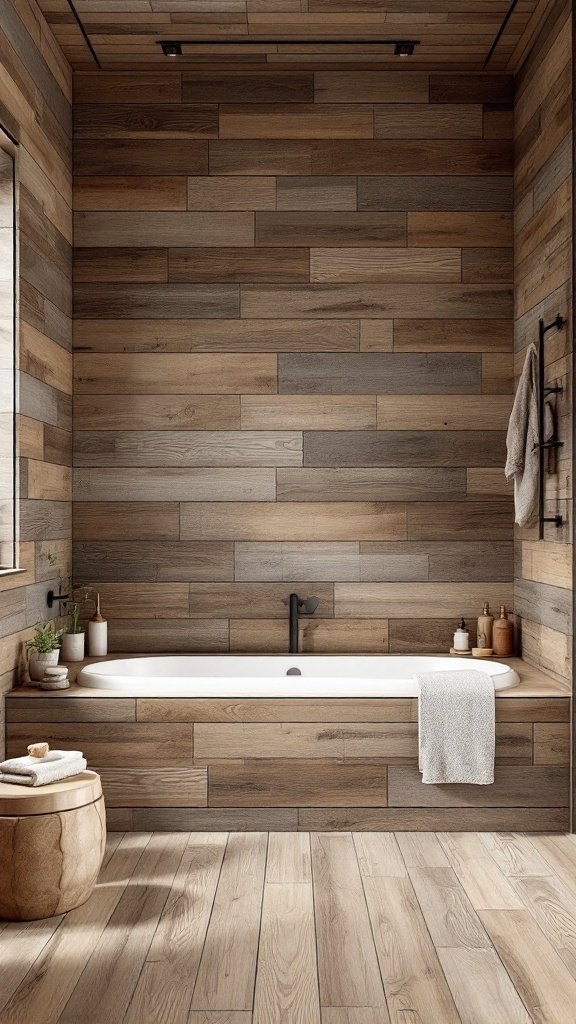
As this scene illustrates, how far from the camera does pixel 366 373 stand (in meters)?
4.17

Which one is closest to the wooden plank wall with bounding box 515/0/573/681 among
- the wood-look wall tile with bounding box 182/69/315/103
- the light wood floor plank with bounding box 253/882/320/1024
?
the wood-look wall tile with bounding box 182/69/315/103

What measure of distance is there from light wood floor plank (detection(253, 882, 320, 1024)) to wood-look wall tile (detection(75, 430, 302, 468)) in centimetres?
193

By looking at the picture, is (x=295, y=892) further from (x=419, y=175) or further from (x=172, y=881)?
(x=419, y=175)

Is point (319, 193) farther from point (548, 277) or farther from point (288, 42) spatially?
point (548, 277)

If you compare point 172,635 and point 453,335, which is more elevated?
point 453,335

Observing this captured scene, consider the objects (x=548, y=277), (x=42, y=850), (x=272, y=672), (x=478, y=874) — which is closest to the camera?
(x=42, y=850)

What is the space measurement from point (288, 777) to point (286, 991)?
119 cm

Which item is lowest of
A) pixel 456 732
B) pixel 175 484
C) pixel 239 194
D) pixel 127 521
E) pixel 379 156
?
pixel 456 732

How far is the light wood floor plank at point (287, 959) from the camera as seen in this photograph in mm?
2088

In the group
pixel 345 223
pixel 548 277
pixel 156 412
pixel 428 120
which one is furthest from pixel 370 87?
pixel 156 412

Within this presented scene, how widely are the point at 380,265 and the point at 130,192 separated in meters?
1.18

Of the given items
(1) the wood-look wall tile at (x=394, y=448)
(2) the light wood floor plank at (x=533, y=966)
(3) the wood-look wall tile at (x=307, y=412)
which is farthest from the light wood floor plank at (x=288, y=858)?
(3) the wood-look wall tile at (x=307, y=412)

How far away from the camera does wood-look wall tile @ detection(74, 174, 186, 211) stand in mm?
4184

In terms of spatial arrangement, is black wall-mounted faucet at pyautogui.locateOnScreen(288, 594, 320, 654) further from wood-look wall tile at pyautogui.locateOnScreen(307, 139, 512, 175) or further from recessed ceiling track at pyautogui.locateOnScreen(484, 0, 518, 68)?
recessed ceiling track at pyautogui.locateOnScreen(484, 0, 518, 68)
